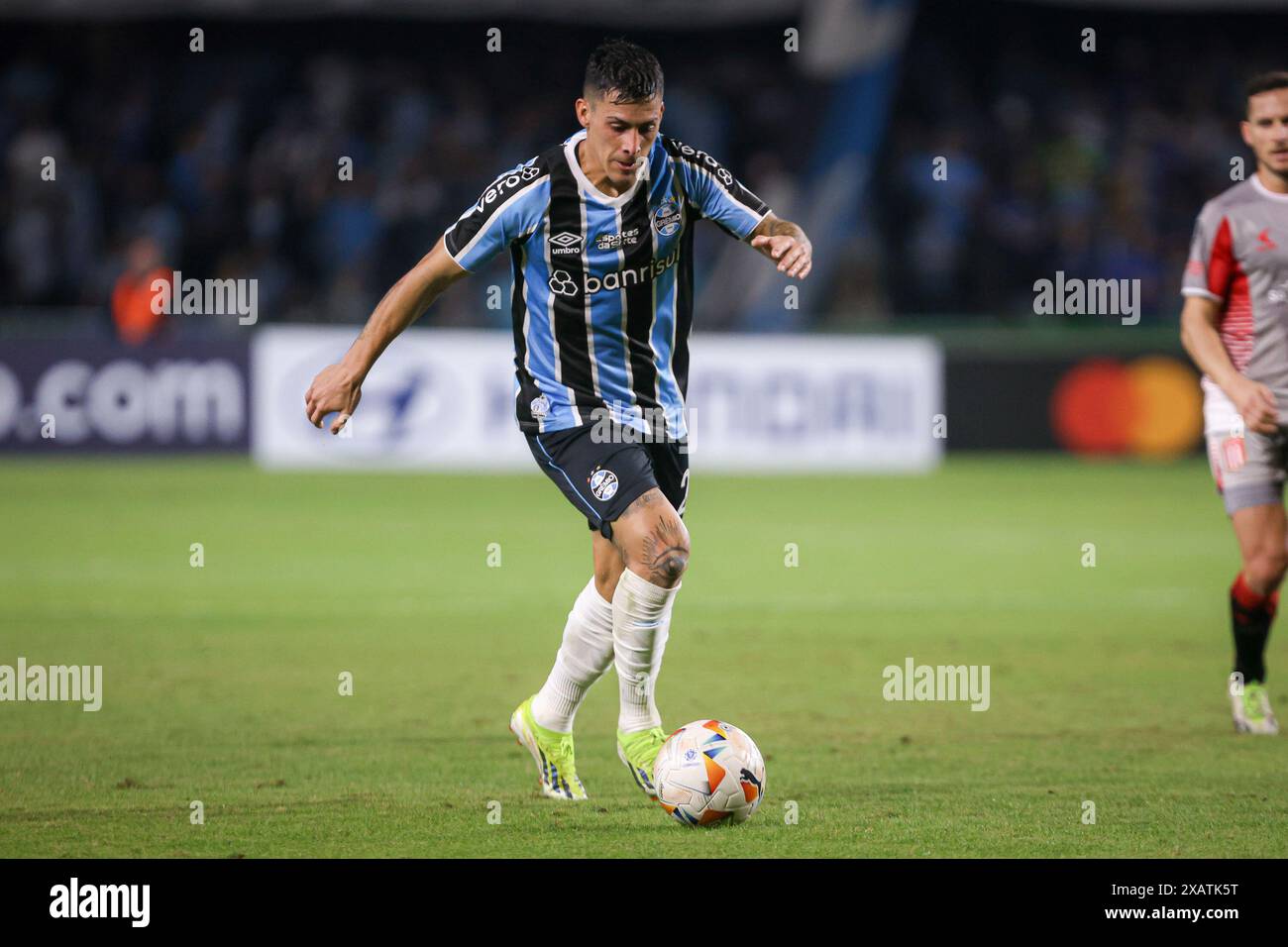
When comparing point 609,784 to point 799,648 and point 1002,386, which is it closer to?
point 799,648

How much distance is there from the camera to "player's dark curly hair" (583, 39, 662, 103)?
5.27 meters

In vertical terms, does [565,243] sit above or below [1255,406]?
above

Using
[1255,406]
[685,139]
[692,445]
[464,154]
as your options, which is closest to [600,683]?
[1255,406]

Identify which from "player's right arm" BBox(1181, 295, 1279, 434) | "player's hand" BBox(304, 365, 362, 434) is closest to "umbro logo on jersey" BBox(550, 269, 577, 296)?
"player's hand" BBox(304, 365, 362, 434)

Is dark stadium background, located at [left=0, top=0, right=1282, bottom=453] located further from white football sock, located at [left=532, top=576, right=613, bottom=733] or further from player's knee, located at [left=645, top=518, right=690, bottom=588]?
player's knee, located at [left=645, top=518, right=690, bottom=588]

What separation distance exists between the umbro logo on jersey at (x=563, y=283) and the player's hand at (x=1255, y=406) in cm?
262

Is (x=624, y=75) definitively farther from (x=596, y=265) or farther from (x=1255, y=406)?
(x=1255, y=406)

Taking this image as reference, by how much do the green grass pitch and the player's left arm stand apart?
165 centimetres

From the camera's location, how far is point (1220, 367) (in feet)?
22.4

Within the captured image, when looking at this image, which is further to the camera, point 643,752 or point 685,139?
point 685,139

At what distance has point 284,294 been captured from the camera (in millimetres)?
21250

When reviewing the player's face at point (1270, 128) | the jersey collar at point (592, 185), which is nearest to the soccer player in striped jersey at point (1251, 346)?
the player's face at point (1270, 128)

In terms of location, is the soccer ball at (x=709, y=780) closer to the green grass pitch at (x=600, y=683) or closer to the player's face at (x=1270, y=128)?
the green grass pitch at (x=600, y=683)

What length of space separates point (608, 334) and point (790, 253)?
646mm
